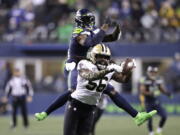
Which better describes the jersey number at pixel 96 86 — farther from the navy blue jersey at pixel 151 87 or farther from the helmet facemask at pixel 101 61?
the navy blue jersey at pixel 151 87

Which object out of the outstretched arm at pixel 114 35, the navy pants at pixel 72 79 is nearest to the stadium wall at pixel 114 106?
the outstretched arm at pixel 114 35

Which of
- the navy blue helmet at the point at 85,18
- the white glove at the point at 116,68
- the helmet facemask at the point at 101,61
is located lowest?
the white glove at the point at 116,68

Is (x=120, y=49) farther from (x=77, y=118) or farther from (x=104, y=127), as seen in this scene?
(x=77, y=118)

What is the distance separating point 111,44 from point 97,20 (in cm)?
124

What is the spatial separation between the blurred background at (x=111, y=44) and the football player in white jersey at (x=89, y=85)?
15.5 meters

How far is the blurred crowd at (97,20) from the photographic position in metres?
26.1

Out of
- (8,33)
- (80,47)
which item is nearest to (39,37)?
(8,33)

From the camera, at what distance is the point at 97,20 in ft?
86.1

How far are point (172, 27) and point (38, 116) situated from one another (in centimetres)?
1632

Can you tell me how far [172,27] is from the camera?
2633 cm

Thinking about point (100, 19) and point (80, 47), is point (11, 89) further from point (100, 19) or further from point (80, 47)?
point (80, 47)

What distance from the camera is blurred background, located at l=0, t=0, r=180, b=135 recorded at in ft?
85.0

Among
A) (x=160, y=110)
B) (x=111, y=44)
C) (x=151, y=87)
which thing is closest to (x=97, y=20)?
(x=111, y=44)

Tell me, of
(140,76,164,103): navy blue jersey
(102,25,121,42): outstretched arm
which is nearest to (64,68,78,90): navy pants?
(102,25,121,42): outstretched arm
